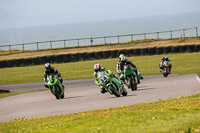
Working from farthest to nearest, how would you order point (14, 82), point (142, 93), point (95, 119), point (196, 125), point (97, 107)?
point (14, 82), point (142, 93), point (97, 107), point (95, 119), point (196, 125)

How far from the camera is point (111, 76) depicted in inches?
719

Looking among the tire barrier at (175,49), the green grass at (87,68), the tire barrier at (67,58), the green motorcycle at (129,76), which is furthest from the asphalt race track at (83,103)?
the tire barrier at (67,58)

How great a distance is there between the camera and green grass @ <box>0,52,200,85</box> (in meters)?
35.0

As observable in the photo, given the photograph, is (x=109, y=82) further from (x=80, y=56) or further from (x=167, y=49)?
(x=80, y=56)

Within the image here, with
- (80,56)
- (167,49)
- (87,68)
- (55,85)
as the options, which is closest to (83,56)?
(80,56)

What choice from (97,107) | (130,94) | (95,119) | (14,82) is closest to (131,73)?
(130,94)

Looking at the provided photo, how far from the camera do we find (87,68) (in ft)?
133

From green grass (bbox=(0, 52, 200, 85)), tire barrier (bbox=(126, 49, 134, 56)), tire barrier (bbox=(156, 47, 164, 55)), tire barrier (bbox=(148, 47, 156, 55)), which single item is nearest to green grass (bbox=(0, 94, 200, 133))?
green grass (bbox=(0, 52, 200, 85))

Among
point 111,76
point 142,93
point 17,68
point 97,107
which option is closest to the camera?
point 97,107

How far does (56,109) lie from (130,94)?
372cm

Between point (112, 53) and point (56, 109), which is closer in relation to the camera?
point (56, 109)

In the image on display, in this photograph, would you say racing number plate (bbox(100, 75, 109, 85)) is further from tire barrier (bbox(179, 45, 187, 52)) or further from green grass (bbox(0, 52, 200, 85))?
tire barrier (bbox(179, 45, 187, 52))

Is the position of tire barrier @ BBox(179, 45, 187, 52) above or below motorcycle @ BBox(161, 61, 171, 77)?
above

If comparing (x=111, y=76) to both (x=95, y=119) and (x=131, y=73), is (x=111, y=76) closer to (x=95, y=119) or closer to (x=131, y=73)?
(x=131, y=73)
